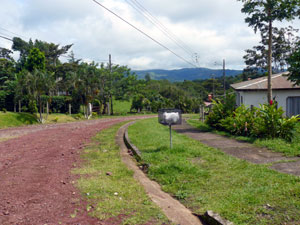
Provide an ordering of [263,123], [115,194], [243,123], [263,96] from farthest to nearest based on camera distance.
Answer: [263,96], [243,123], [263,123], [115,194]

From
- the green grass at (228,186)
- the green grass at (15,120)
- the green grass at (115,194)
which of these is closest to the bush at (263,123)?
the green grass at (228,186)

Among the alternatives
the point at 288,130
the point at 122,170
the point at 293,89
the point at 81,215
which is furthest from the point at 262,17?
the point at 81,215

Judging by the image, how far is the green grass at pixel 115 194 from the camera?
14.6 ft

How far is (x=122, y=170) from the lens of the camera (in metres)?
7.12

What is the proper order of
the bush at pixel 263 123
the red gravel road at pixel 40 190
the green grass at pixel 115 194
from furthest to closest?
the bush at pixel 263 123 → the green grass at pixel 115 194 → the red gravel road at pixel 40 190

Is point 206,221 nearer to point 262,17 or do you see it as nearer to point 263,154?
point 263,154

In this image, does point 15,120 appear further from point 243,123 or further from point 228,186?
point 228,186

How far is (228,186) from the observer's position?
5.46m

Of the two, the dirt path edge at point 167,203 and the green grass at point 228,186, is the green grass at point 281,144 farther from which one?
the dirt path edge at point 167,203

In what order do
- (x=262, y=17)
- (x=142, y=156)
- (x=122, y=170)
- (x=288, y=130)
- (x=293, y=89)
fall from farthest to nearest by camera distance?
(x=293, y=89) < (x=262, y=17) < (x=288, y=130) < (x=142, y=156) < (x=122, y=170)

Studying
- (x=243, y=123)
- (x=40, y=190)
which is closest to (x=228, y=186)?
(x=40, y=190)

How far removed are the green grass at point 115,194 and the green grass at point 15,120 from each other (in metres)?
15.8

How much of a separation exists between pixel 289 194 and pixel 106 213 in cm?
277

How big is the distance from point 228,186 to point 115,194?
6.57 ft
